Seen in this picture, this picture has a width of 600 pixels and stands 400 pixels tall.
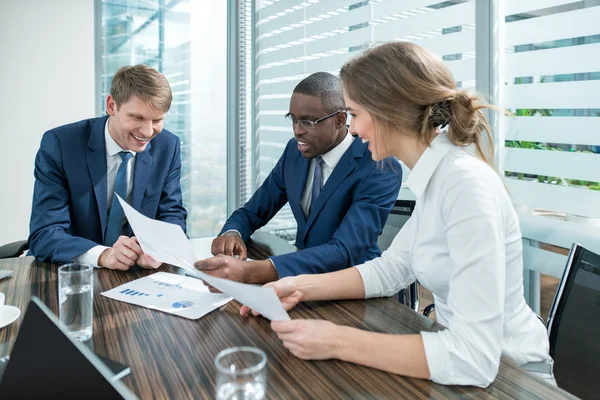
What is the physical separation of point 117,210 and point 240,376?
4.55 feet

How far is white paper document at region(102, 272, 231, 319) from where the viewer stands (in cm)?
115

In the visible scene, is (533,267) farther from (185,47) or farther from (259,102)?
(185,47)

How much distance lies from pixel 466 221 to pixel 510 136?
4.06 ft

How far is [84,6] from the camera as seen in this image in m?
3.32

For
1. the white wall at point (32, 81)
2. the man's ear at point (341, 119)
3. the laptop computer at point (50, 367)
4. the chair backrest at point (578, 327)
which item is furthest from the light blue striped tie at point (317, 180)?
the white wall at point (32, 81)

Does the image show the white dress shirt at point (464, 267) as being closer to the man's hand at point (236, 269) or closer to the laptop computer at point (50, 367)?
the man's hand at point (236, 269)

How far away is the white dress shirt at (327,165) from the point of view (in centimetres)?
191

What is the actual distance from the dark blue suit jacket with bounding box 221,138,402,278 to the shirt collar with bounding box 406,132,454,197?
1.53 ft

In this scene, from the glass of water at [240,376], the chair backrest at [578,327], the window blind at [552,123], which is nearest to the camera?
the glass of water at [240,376]

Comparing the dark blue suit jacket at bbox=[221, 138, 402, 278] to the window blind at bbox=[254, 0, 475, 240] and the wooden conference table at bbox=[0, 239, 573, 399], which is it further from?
the window blind at bbox=[254, 0, 475, 240]

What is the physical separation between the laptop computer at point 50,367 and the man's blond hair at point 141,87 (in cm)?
130

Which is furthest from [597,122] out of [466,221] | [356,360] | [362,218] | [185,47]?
[185,47]

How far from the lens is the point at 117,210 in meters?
1.83

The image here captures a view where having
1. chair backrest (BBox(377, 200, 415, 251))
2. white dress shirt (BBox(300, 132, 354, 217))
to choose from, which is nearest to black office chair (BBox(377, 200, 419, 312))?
chair backrest (BBox(377, 200, 415, 251))
